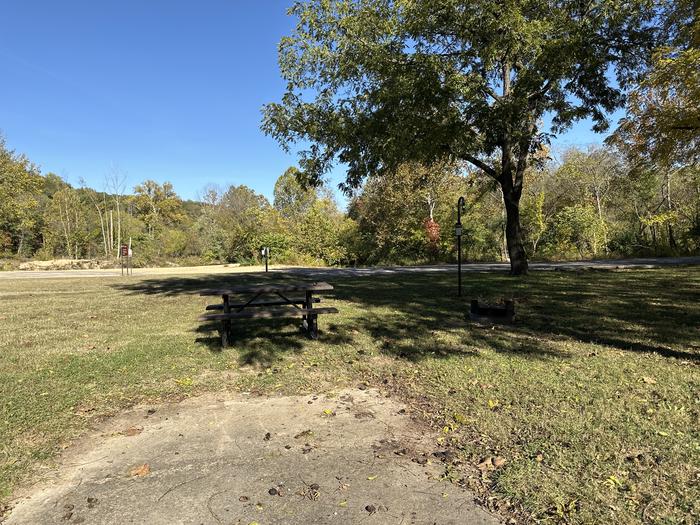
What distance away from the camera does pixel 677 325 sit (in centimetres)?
652

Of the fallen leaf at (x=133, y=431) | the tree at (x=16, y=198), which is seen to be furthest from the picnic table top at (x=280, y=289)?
the tree at (x=16, y=198)

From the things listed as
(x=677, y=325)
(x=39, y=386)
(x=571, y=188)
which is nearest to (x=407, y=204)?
(x=571, y=188)

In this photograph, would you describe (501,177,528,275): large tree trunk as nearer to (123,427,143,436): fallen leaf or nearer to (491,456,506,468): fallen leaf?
(491,456,506,468): fallen leaf

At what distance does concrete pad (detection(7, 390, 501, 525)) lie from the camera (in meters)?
2.45

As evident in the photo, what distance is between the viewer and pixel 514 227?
13734 mm

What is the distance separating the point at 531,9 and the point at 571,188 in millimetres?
21277

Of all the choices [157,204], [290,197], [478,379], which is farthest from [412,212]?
[157,204]

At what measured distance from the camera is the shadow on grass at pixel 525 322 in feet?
18.5

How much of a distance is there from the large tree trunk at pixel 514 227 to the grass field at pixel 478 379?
483 centimetres

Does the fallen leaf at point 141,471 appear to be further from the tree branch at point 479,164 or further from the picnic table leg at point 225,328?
the tree branch at point 479,164

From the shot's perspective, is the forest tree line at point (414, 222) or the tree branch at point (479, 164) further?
the forest tree line at point (414, 222)

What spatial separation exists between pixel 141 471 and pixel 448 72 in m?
9.18

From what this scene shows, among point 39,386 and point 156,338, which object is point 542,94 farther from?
point 39,386

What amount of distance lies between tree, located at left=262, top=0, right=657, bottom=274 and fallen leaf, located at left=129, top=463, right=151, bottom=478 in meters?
8.38
